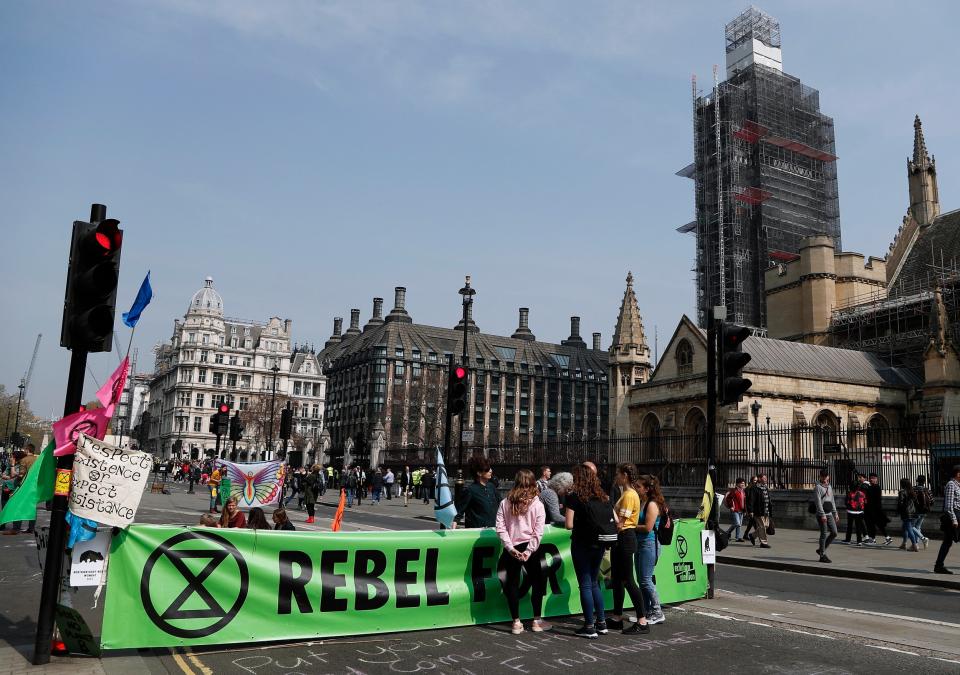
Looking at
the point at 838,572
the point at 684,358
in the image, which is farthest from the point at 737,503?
the point at 684,358

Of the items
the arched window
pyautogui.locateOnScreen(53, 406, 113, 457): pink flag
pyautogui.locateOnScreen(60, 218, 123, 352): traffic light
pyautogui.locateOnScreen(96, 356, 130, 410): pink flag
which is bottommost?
pyautogui.locateOnScreen(53, 406, 113, 457): pink flag

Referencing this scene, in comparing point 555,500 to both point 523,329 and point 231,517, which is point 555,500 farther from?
point 523,329

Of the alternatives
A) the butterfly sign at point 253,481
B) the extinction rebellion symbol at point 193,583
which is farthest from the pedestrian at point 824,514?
the extinction rebellion symbol at point 193,583

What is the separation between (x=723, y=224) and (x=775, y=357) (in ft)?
73.4

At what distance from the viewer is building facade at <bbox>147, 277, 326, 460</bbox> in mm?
113062

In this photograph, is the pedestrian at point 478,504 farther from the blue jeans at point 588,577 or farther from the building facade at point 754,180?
the building facade at point 754,180

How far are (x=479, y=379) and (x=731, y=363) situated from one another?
11234 cm

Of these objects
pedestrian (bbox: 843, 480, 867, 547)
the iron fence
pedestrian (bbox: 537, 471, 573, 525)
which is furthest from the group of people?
pedestrian (bbox: 843, 480, 867, 547)

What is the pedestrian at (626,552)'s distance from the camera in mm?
8523

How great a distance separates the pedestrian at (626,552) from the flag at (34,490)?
5.71 m

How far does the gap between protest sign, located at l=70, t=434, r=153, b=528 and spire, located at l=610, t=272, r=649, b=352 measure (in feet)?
154

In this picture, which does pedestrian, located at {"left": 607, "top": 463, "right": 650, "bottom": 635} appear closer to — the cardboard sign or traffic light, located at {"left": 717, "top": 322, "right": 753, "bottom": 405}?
traffic light, located at {"left": 717, "top": 322, "right": 753, "bottom": 405}

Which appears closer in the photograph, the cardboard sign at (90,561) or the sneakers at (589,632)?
the cardboard sign at (90,561)

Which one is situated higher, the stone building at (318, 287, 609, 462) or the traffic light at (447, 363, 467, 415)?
the stone building at (318, 287, 609, 462)
